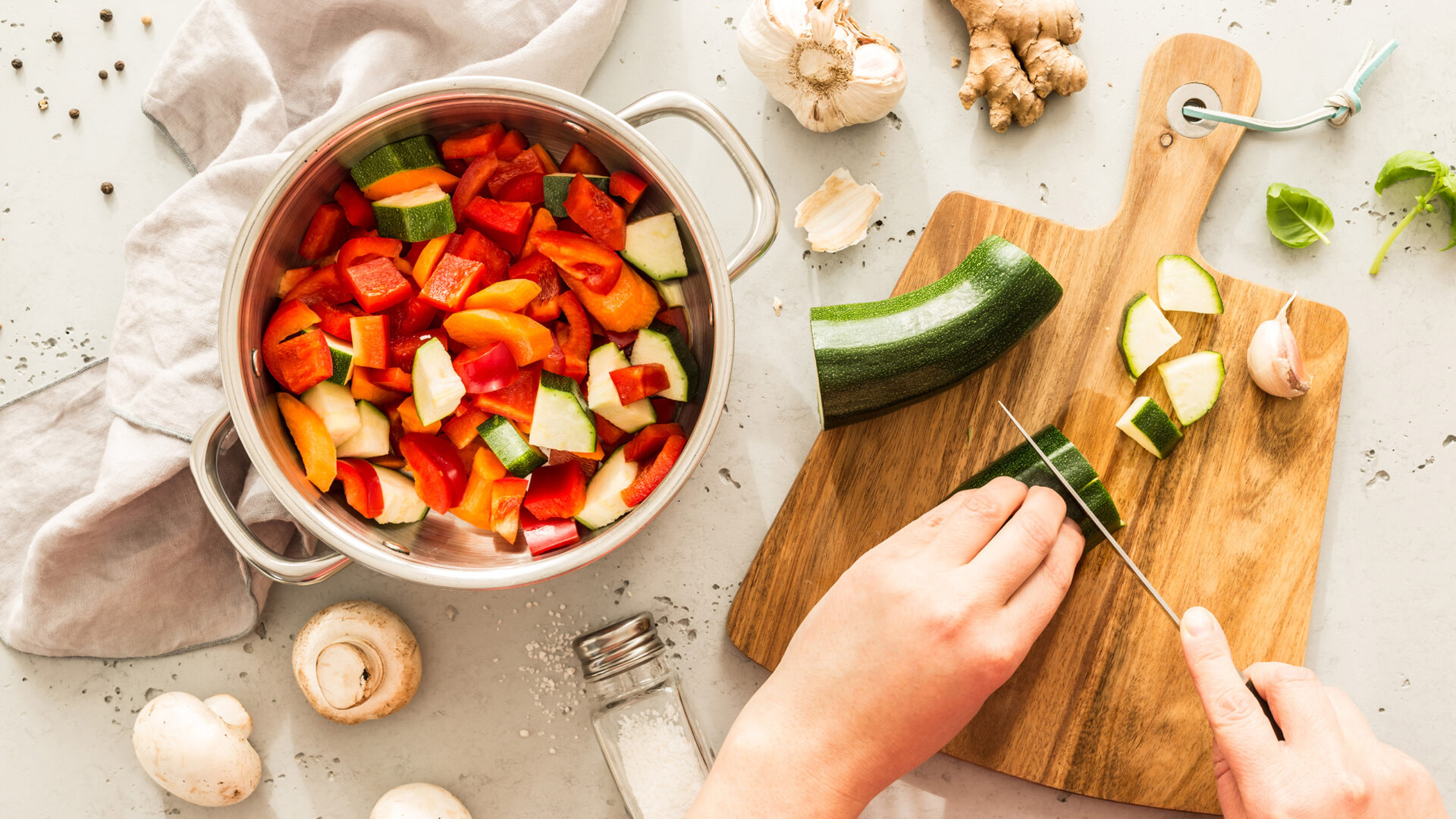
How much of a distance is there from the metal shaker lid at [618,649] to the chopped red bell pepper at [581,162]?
0.91m

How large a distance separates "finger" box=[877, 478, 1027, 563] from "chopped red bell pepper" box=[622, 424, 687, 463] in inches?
18.2

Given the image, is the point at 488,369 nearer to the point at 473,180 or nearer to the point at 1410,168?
the point at 473,180

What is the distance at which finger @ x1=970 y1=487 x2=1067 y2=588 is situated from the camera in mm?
1501

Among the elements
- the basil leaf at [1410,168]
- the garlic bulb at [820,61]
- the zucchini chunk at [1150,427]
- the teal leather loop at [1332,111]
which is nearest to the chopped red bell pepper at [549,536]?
the garlic bulb at [820,61]

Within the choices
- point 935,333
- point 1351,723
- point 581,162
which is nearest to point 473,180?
point 581,162

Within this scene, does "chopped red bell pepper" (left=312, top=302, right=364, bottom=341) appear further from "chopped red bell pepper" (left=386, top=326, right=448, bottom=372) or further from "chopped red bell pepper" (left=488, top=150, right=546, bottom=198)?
"chopped red bell pepper" (left=488, top=150, right=546, bottom=198)

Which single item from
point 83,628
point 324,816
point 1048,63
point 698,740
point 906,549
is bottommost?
point 324,816

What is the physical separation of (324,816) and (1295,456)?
2.23 meters

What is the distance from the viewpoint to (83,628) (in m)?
1.78

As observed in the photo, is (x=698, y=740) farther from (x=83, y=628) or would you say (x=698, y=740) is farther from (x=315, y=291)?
(x=83, y=628)

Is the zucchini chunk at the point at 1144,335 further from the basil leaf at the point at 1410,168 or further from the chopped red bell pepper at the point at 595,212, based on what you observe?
the chopped red bell pepper at the point at 595,212

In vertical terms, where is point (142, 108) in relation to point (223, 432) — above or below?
above

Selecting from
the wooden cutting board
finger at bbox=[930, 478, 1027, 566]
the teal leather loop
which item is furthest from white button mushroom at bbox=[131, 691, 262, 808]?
the teal leather loop

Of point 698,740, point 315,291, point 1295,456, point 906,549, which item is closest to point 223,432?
point 315,291
